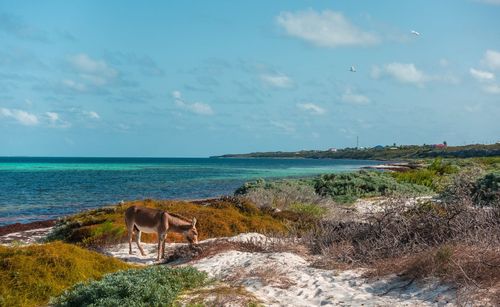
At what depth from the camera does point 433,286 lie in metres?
8.27

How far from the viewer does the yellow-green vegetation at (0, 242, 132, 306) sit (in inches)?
341

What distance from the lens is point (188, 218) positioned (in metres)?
16.9

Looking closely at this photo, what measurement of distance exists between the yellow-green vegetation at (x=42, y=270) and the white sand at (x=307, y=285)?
2175mm

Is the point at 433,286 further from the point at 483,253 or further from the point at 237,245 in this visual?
the point at 237,245

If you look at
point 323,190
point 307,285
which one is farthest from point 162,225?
point 323,190

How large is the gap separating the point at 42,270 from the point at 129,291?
7.41 ft

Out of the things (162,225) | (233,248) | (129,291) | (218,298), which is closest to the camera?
(129,291)

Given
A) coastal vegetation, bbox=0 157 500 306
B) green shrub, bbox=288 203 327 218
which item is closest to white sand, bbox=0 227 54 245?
coastal vegetation, bbox=0 157 500 306

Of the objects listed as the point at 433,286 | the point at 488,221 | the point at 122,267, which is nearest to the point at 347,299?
the point at 433,286

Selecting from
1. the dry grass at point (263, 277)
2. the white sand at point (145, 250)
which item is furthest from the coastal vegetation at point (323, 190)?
→ the dry grass at point (263, 277)

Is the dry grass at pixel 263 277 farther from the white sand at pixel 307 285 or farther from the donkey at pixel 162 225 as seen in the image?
the donkey at pixel 162 225

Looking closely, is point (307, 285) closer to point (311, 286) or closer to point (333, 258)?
point (311, 286)

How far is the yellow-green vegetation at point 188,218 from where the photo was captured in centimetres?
1608

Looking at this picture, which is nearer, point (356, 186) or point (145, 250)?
point (145, 250)
